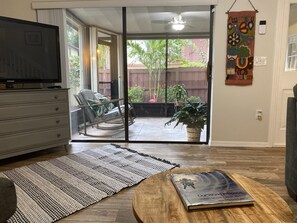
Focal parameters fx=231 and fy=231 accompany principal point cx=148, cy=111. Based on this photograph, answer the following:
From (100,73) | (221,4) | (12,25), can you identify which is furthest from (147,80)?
(12,25)

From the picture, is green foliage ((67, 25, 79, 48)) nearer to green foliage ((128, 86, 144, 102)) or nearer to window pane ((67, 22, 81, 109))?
window pane ((67, 22, 81, 109))

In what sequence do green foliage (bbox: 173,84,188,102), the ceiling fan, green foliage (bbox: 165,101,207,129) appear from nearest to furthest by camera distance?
1. green foliage (bbox: 165,101,207,129)
2. the ceiling fan
3. green foliage (bbox: 173,84,188,102)

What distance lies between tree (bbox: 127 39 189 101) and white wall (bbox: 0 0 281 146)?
58.4 inches

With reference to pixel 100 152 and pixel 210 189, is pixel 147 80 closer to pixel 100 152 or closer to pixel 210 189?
pixel 100 152

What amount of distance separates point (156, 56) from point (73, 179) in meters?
3.29

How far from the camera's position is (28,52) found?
272 cm

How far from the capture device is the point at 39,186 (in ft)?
6.56

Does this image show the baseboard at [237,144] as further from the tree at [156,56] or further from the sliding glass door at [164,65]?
the tree at [156,56]

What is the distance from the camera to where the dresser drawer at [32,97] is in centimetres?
245

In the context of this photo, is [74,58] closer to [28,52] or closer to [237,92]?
[28,52]

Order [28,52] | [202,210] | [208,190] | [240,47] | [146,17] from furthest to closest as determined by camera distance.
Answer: [146,17] → [240,47] → [28,52] → [208,190] → [202,210]

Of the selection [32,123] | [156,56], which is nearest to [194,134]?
[156,56]

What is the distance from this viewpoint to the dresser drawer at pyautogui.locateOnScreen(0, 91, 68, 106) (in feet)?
8.02

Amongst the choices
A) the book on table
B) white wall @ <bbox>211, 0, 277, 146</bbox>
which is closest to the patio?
white wall @ <bbox>211, 0, 277, 146</bbox>
